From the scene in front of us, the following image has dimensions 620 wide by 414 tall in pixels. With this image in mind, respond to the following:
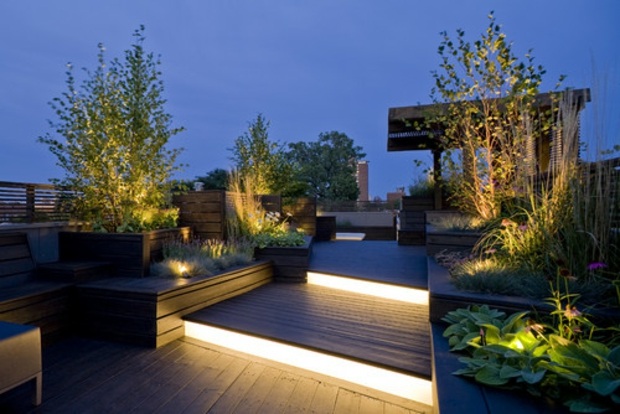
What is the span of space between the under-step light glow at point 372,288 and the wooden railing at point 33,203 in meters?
3.13

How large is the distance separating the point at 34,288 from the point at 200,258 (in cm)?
144

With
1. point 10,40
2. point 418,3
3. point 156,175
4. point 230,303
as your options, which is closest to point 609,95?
point 230,303

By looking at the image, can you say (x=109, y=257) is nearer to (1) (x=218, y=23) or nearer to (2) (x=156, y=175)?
(2) (x=156, y=175)

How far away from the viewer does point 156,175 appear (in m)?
4.16

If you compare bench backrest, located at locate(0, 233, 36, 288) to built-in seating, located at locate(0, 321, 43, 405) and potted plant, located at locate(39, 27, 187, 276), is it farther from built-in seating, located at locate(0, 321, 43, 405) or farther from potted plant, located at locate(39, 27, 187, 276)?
built-in seating, located at locate(0, 321, 43, 405)

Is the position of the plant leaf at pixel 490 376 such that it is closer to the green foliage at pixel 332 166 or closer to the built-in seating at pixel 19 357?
the built-in seating at pixel 19 357

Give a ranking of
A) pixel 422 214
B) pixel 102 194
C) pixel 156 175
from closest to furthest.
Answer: pixel 102 194 → pixel 156 175 → pixel 422 214

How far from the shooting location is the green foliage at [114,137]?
377 cm

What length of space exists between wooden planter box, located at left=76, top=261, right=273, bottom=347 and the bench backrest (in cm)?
77

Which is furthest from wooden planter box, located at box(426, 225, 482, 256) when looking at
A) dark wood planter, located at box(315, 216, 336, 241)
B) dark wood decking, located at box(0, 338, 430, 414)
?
dark wood planter, located at box(315, 216, 336, 241)

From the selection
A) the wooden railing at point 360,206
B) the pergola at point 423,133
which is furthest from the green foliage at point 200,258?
the wooden railing at point 360,206

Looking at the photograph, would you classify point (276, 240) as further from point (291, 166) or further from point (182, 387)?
point (291, 166)

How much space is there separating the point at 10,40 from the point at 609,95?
5171cm

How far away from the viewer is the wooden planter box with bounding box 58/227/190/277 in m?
3.43
